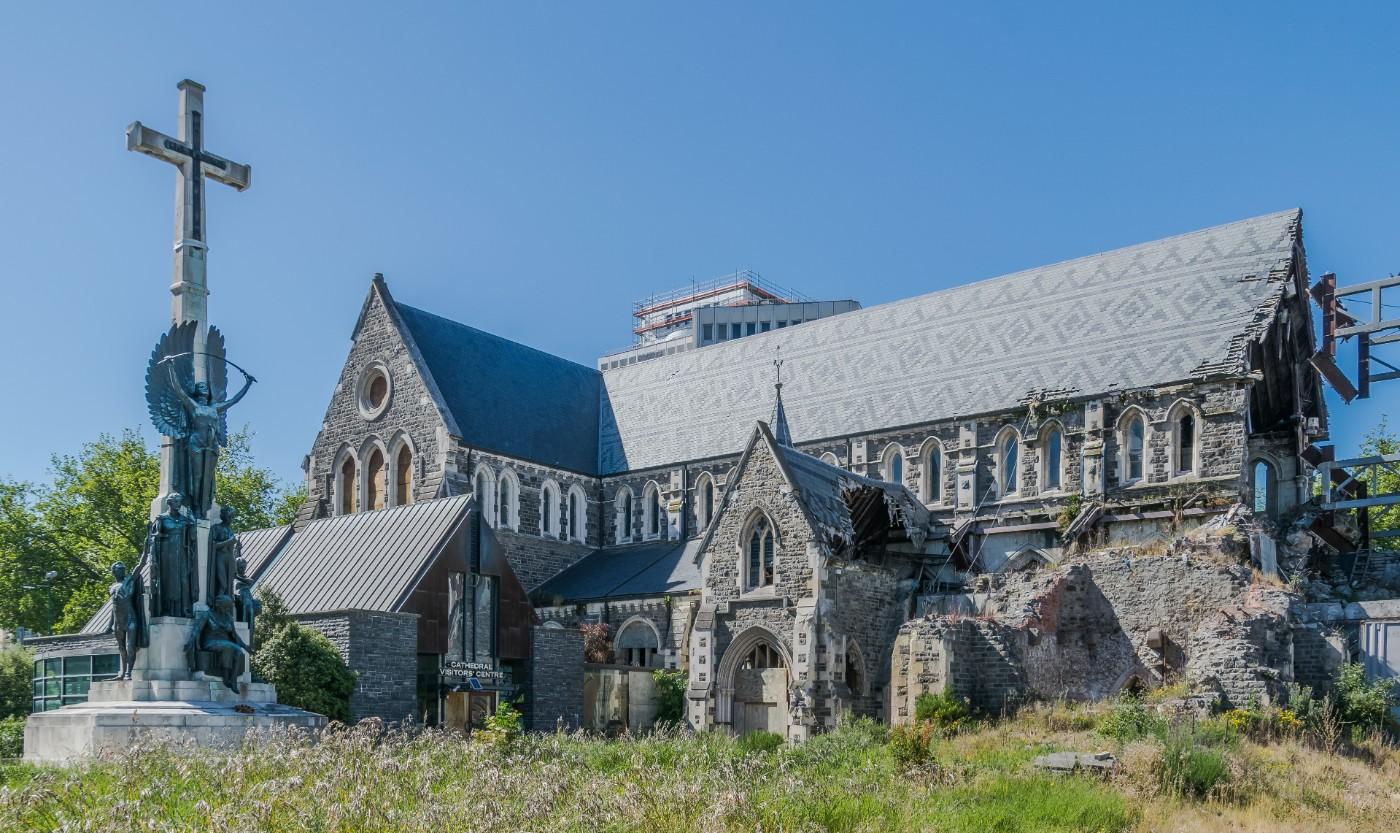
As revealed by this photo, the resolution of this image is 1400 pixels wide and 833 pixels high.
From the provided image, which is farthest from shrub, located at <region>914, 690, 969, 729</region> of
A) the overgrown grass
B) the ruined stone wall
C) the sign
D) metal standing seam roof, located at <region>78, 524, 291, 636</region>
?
metal standing seam roof, located at <region>78, 524, 291, 636</region>

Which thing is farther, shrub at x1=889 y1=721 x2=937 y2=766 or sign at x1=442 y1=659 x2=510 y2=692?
sign at x1=442 y1=659 x2=510 y2=692

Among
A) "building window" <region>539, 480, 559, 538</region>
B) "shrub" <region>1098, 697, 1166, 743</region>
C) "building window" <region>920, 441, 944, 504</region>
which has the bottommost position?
"shrub" <region>1098, 697, 1166, 743</region>

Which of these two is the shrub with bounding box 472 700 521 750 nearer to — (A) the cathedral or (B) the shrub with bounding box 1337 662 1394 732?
(A) the cathedral

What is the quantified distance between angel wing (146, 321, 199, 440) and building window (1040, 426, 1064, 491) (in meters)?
22.3

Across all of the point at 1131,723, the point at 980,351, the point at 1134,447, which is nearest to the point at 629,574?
the point at 980,351

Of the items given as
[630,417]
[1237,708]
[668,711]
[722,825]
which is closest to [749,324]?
[630,417]

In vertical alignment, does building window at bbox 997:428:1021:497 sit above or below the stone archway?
above

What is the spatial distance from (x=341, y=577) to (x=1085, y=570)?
15278mm

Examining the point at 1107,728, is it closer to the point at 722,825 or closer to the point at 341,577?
the point at 722,825

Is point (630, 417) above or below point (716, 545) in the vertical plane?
above

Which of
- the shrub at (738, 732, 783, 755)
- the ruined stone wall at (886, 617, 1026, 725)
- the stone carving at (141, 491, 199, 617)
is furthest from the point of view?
the ruined stone wall at (886, 617, 1026, 725)

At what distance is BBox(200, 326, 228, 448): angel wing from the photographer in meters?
18.6

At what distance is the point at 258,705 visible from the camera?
1798cm

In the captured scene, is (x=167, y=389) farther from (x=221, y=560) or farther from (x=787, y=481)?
(x=787, y=481)
